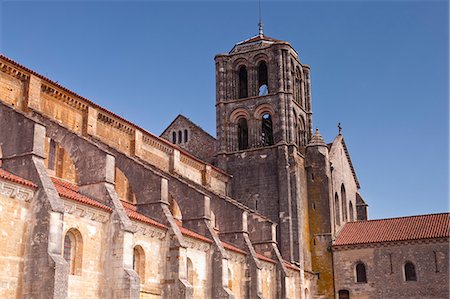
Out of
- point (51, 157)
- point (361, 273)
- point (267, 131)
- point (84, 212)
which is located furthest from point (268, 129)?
point (84, 212)

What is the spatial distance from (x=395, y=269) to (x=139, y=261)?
2075cm

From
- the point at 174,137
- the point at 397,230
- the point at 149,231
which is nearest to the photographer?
the point at 149,231

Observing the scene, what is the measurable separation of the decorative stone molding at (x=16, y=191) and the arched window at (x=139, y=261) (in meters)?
6.30

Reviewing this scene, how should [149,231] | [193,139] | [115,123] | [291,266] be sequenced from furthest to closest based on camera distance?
[193,139] → [291,266] → [115,123] → [149,231]

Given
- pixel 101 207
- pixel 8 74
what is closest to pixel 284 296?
pixel 101 207

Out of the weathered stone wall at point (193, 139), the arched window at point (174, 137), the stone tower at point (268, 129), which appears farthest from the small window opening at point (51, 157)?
the arched window at point (174, 137)

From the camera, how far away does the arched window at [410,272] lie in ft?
128

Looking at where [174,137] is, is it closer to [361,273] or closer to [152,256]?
[361,273]

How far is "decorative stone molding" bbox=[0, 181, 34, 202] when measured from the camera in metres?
18.9

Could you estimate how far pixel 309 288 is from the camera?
135ft

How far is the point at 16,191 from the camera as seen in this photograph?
1925cm

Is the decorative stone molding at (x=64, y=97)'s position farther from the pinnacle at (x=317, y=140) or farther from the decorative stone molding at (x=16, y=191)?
the pinnacle at (x=317, y=140)

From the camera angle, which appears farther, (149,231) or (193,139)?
(193,139)

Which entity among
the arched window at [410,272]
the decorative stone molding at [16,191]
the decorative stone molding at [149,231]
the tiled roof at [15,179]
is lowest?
the arched window at [410,272]
